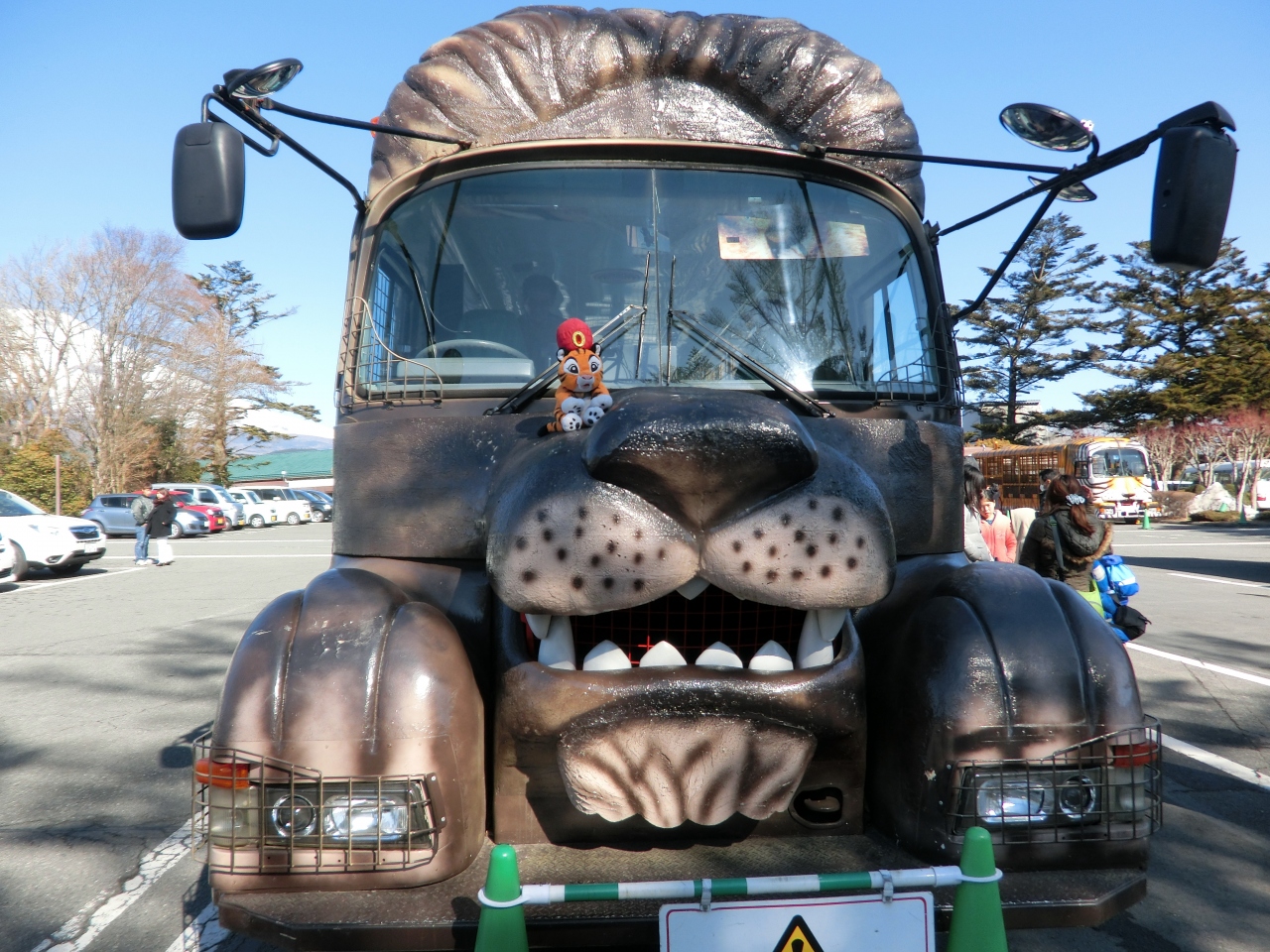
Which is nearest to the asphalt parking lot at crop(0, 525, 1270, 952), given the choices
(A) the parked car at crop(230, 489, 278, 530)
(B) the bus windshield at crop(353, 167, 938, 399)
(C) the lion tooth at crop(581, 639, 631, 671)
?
(C) the lion tooth at crop(581, 639, 631, 671)

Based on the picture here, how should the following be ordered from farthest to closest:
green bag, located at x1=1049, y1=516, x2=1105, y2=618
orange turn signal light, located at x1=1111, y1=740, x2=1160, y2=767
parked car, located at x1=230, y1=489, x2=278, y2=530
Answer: parked car, located at x1=230, y1=489, x2=278, y2=530 → green bag, located at x1=1049, y1=516, x2=1105, y2=618 → orange turn signal light, located at x1=1111, y1=740, x2=1160, y2=767

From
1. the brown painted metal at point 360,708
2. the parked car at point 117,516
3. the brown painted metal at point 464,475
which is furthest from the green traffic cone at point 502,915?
the parked car at point 117,516

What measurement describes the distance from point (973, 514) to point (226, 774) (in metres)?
6.73

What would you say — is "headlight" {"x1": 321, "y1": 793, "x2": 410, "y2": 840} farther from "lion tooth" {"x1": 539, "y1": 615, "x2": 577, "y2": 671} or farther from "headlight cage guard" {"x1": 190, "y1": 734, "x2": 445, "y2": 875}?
"lion tooth" {"x1": 539, "y1": 615, "x2": 577, "y2": 671}

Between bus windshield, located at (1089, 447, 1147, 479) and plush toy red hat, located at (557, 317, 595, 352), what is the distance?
38.0 m

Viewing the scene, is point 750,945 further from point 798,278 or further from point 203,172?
point 203,172

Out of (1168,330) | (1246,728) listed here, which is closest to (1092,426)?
(1168,330)

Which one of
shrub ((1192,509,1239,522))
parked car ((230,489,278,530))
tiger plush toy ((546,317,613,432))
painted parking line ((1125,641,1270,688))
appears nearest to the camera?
tiger plush toy ((546,317,613,432))

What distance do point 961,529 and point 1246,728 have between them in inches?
176

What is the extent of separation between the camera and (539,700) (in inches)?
88.9

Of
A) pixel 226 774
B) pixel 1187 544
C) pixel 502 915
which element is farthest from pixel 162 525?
pixel 1187 544

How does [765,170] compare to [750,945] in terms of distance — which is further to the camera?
[765,170]

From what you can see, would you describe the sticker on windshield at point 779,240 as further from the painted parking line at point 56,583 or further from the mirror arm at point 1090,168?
the painted parking line at point 56,583

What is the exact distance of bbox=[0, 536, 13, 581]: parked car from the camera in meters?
15.1
